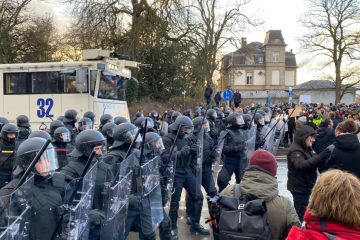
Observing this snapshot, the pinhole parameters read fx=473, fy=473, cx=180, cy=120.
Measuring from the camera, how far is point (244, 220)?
3.29 meters

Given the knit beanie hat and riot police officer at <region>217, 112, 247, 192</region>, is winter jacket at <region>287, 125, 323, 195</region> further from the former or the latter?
riot police officer at <region>217, 112, 247, 192</region>

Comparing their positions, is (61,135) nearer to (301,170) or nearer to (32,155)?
(32,155)

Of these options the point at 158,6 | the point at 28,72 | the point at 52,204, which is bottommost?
the point at 52,204

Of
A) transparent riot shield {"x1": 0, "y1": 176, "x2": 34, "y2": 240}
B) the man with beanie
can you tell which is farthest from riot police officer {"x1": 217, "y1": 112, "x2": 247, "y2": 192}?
transparent riot shield {"x1": 0, "y1": 176, "x2": 34, "y2": 240}

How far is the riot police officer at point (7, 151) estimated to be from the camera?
270 inches

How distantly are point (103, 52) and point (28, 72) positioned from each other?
8.31 ft

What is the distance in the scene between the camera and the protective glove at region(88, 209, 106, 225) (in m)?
4.01

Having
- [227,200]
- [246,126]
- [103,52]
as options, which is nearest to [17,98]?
[103,52]

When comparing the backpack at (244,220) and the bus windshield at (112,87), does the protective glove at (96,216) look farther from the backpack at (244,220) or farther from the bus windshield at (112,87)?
the bus windshield at (112,87)

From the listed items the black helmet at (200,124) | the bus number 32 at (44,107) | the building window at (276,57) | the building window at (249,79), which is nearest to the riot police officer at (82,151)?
the black helmet at (200,124)

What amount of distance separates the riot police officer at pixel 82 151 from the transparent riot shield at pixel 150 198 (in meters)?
0.53

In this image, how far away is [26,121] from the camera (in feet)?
31.9

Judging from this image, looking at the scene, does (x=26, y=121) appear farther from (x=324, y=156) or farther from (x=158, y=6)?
(x=158, y=6)

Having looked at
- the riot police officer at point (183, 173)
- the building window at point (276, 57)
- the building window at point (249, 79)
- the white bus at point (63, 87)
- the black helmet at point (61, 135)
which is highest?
the building window at point (276, 57)
